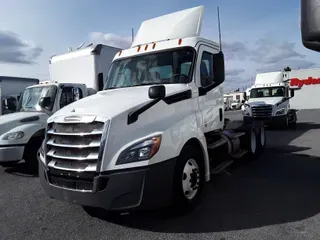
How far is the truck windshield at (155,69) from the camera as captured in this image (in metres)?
5.16

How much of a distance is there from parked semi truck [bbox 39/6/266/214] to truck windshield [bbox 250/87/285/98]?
13.2m

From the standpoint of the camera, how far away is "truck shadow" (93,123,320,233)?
166 inches

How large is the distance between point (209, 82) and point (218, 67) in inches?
12.7

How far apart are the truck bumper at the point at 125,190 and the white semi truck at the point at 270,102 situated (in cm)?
1319

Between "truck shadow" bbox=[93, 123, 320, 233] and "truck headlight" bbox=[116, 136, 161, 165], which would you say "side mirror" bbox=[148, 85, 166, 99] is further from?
"truck shadow" bbox=[93, 123, 320, 233]

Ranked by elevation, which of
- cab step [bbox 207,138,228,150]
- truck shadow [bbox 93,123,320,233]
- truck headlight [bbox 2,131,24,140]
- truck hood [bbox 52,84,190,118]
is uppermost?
truck hood [bbox 52,84,190,118]

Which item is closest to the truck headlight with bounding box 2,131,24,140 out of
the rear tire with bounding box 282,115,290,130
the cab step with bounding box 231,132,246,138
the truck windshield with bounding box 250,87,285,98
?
the cab step with bounding box 231,132,246,138

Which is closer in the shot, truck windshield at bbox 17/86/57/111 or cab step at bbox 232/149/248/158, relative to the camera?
cab step at bbox 232/149/248/158

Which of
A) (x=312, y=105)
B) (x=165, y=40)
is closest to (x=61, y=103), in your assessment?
(x=165, y=40)

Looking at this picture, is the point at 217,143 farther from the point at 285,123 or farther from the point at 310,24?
the point at 285,123

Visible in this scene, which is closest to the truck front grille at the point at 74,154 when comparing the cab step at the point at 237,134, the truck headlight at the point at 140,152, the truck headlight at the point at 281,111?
the truck headlight at the point at 140,152

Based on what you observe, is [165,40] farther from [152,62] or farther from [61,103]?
[61,103]

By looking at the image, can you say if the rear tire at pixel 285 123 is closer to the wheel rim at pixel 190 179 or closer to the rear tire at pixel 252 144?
the rear tire at pixel 252 144

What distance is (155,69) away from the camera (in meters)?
5.39
